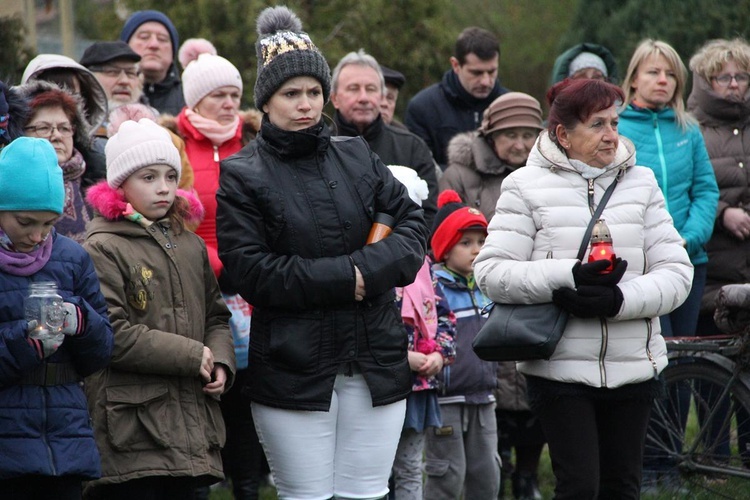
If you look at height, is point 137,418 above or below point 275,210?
below

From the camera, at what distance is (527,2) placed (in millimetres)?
20109

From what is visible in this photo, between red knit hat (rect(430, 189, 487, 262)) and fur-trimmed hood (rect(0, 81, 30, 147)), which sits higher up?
fur-trimmed hood (rect(0, 81, 30, 147))

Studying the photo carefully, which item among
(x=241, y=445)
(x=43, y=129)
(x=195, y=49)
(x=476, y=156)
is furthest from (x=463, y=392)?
(x=195, y=49)

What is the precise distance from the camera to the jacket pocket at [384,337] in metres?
4.79

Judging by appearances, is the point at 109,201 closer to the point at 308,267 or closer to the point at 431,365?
the point at 308,267

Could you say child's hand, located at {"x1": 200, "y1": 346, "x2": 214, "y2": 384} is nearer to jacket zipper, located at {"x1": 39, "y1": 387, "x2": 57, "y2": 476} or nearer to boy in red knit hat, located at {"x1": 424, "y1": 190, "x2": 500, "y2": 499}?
jacket zipper, located at {"x1": 39, "y1": 387, "x2": 57, "y2": 476}

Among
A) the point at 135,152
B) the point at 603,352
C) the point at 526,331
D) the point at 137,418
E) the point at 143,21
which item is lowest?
the point at 137,418

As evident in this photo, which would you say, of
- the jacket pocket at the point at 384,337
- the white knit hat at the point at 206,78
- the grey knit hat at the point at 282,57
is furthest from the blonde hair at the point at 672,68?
the jacket pocket at the point at 384,337

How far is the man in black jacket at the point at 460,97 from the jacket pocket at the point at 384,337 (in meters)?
3.46

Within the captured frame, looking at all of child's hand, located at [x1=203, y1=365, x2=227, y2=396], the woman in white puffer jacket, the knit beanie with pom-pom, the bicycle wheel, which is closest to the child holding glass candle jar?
child's hand, located at [x1=203, y1=365, x2=227, y2=396]

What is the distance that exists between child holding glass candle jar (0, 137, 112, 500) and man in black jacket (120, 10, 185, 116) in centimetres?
358

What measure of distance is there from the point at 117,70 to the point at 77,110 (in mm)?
1689

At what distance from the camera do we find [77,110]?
555cm

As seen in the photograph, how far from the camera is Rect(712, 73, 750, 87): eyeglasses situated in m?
7.43
